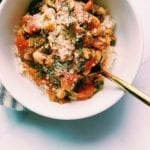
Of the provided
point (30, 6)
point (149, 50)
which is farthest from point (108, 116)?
point (30, 6)

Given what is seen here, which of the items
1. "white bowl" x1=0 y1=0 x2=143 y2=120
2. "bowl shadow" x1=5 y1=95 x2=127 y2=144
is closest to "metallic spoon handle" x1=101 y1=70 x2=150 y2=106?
"white bowl" x1=0 y1=0 x2=143 y2=120

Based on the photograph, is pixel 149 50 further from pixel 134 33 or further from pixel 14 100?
pixel 14 100

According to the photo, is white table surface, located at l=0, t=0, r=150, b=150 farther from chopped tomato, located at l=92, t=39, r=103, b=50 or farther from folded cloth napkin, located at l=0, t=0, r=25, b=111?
chopped tomato, located at l=92, t=39, r=103, b=50

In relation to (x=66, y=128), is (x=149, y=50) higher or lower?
higher

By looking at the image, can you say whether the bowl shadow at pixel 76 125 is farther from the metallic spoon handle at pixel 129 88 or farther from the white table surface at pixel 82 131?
the metallic spoon handle at pixel 129 88

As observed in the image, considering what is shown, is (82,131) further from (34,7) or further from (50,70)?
(34,7)

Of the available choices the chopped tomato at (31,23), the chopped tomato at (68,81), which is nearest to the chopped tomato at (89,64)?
the chopped tomato at (68,81)
